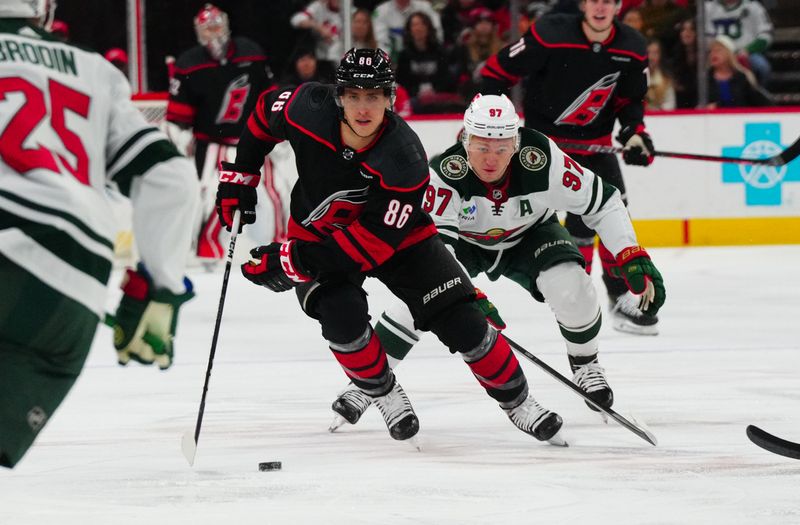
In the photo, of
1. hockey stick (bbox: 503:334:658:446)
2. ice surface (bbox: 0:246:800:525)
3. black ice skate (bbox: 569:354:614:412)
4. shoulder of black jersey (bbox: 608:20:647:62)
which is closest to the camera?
ice surface (bbox: 0:246:800:525)

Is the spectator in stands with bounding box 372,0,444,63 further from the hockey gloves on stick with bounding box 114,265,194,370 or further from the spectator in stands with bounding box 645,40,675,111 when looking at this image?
the hockey gloves on stick with bounding box 114,265,194,370

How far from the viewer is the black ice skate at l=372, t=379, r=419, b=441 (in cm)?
330

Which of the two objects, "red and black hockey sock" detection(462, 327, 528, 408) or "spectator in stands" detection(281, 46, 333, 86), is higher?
"spectator in stands" detection(281, 46, 333, 86)

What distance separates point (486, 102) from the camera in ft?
11.2

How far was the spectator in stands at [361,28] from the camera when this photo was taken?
308 inches

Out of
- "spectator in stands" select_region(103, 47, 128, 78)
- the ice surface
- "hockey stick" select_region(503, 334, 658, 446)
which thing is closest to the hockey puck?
the ice surface

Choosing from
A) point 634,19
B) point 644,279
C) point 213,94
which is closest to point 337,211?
point 644,279

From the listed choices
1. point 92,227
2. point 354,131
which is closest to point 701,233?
point 354,131

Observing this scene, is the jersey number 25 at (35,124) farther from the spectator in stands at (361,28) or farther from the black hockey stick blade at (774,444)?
the spectator in stands at (361,28)

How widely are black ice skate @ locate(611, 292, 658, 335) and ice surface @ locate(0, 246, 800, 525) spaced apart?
0.07 meters

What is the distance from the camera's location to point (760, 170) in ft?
25.0

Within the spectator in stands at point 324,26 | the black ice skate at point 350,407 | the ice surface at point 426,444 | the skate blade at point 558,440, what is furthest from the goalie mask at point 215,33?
the skate blade at point 558,440

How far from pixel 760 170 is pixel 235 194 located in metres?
4.91

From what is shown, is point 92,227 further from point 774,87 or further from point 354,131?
point 774,87
